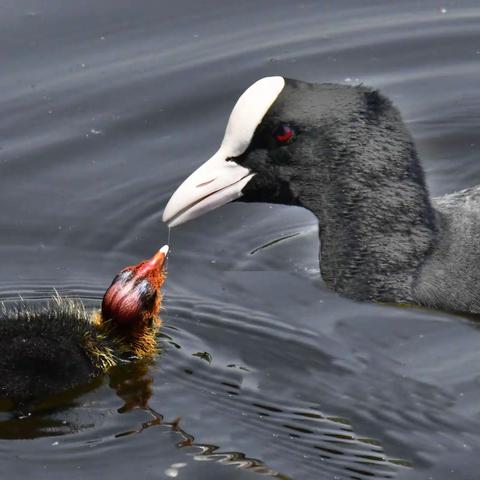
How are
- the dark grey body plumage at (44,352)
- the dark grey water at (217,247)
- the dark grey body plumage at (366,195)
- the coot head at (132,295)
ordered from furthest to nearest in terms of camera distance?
the dark grey body plumage at (366,195) → the coot head at (132,295) → the dark grey body plumage at (44,352) → the dark grey water at (217,247)

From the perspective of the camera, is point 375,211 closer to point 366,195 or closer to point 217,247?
point 366,195

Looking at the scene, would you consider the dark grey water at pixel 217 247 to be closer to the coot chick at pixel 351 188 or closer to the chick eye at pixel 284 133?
the coot chick at pixel 351 188

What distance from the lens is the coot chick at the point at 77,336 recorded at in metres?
7.10

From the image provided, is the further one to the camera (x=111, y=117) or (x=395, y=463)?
(x=111, y=117)

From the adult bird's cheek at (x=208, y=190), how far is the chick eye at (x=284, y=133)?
23cm

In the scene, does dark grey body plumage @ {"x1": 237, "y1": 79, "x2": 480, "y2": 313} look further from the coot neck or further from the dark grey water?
the dark grey water

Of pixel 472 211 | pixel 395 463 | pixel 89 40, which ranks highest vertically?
pixel 89 40

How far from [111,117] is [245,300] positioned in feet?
7.17

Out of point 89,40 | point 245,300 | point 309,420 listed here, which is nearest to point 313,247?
point 245,300

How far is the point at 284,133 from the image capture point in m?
7.88

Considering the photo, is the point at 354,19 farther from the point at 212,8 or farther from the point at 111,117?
the point at 111,117

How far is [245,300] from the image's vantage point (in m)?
8.09

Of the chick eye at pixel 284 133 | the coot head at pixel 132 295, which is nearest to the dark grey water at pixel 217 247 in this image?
the coot head at pixel 132 295

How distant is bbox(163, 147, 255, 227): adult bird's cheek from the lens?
7906 mm
